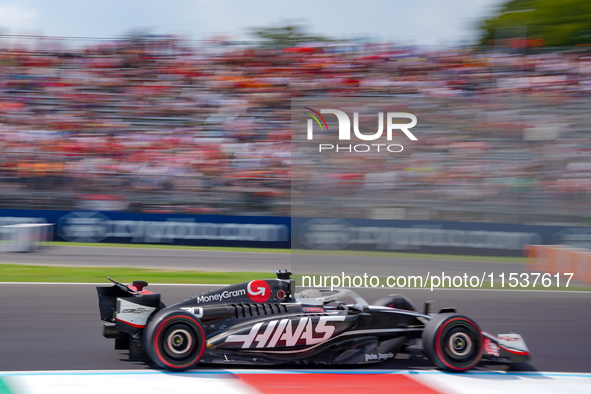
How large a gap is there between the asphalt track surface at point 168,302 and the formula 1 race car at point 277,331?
235mm

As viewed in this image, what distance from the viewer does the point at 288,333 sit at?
436 cm

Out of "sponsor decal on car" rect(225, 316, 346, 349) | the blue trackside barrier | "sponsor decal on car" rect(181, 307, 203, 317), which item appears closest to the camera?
"sponsor decal on car" rect(225, 316, 346, 349)

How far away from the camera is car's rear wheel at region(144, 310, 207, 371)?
4199 mm

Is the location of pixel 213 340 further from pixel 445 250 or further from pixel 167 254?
pixel 167 254

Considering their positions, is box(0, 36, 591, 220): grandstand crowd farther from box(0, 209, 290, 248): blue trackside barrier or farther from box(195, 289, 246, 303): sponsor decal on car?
Answer: box(195, 289, 246, 303): sponsor decal on car

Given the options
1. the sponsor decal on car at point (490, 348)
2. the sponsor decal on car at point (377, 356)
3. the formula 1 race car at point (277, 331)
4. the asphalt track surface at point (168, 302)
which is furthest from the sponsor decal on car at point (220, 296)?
the sponsor decal on car at point (490, 348)

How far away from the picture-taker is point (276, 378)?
→ 4.28 meters

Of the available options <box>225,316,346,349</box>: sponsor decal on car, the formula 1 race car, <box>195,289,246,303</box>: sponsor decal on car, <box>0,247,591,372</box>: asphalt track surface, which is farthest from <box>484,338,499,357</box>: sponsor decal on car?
<box>195,289,246,303</box>: sponsor decal on car

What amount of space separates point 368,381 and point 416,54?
1077 cm

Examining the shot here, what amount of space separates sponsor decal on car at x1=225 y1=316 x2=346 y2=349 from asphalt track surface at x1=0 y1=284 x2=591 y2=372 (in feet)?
1.85

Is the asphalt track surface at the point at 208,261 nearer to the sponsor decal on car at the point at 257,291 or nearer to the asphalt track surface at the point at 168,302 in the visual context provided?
the asphalt track surface at the point at 168,302

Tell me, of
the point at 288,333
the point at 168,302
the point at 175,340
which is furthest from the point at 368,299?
the point at 168,302

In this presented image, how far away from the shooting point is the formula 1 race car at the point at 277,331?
4258 millimetres

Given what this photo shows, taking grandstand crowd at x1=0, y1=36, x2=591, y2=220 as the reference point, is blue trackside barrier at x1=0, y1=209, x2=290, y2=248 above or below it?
below
